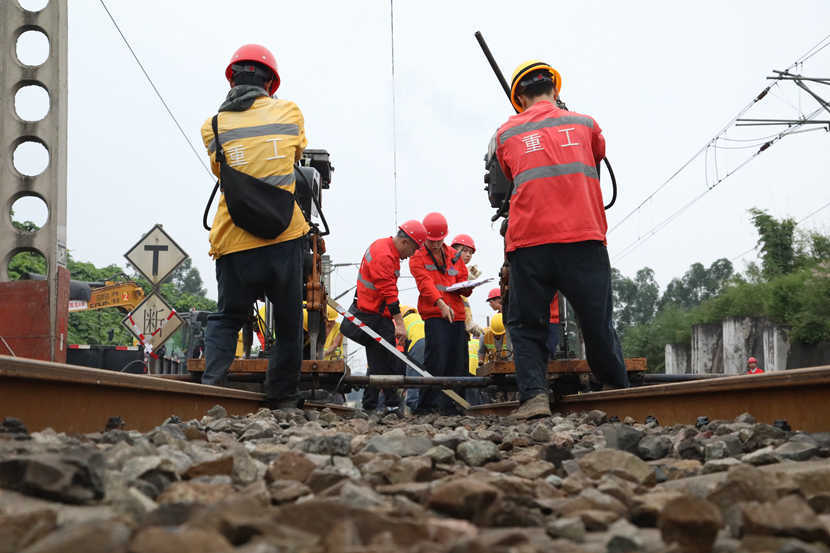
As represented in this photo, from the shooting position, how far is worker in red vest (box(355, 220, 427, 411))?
8.71 m

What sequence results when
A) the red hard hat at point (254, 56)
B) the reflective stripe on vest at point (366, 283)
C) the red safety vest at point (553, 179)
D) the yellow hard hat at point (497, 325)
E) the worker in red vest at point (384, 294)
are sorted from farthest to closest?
the yellow hard hat at point (497, 325) → the reflective stripe on vest at point (366, 283) → the worker in red vest at point (384, 294) → the red hard hat at point (254, 56) → the red safety vest at point (553, 179)

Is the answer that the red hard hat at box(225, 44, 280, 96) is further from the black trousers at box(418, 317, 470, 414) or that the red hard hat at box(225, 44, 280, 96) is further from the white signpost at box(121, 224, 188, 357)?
the white signpost at box(121, 224, 188, 357)

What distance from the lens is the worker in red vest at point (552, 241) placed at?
15.9 feet

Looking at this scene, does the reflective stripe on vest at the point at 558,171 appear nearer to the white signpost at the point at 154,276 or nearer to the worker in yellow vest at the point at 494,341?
the worker in yellow vest at the point at 494,341

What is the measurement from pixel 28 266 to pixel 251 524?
3658 cm

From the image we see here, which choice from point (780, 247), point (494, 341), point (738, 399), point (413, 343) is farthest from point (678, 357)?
point (738, 399)

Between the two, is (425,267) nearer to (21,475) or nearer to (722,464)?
(722,464)

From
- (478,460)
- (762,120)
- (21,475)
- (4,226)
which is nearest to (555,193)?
(478,460)

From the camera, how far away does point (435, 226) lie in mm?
8891

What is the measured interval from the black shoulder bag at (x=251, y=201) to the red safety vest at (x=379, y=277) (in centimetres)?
372

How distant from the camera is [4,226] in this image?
7.14m

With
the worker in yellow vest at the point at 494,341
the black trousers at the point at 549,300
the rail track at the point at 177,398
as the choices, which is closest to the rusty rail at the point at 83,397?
the rail track at the point at 177,398

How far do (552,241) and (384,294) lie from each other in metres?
4.07

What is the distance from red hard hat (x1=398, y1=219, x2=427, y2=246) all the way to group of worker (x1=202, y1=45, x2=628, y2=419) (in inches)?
135
